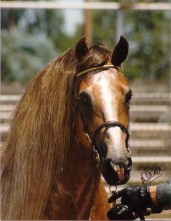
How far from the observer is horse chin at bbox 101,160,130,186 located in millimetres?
2600

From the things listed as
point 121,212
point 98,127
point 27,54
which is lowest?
point 27,54

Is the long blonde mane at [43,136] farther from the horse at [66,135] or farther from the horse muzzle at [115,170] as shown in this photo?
the horse muzzle at [115,170]

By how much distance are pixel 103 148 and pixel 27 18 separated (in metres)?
17.4

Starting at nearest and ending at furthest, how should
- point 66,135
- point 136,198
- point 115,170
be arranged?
point 115,170 → point 136,198 → point 66,135

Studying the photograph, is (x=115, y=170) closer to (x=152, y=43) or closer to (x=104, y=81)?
(x=104, y=81)

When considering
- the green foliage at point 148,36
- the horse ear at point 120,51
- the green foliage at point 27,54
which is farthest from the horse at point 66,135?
the green foliage at point 148,36

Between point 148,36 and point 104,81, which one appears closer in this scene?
point 104,81

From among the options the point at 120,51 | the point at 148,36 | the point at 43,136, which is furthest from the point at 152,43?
the point at 43,136

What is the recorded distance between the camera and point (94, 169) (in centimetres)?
287

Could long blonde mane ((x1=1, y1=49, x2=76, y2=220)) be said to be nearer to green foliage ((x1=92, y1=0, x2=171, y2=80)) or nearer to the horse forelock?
the horse forelock

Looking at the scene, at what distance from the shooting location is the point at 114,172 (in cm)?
261

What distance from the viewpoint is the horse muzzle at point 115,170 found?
2598 millimetres

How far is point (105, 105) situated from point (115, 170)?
10.3 inches

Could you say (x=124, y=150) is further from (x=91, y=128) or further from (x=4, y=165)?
(x=4, y=165)
